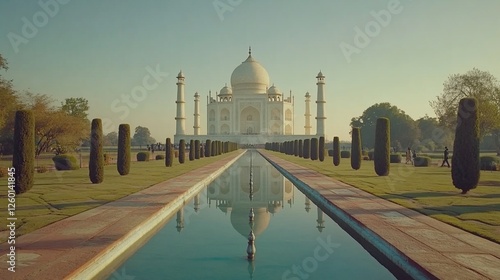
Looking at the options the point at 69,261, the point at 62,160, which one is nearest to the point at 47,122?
the point at 62,160

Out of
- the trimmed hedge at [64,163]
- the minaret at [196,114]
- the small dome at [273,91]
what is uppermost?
the small dome at [273,91]

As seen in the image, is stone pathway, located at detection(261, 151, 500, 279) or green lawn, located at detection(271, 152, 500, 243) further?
green lawn, located at detection(271, 152, 500, 243)

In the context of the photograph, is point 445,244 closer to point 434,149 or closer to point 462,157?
point 462,157

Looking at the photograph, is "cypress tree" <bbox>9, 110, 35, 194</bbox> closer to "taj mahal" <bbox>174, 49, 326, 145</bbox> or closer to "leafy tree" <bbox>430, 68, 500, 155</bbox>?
"leafy tree" <bbox>430, 68, 500, 155</bbox>

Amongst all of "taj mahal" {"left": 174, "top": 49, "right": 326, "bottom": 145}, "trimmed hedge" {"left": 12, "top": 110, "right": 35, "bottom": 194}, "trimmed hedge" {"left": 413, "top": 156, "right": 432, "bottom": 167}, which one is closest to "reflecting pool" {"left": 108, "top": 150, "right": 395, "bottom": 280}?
"trimmed hedge" {"left": 12, "top": 110, "right": 35, "bottom": 194}

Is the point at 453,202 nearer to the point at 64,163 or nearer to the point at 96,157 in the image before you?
the point at 96,157

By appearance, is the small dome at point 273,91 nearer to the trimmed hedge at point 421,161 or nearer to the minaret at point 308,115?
the minaret at point 308,115

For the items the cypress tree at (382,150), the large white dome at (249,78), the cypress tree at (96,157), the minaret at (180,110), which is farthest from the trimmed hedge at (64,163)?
the large white dome at (249,78)
